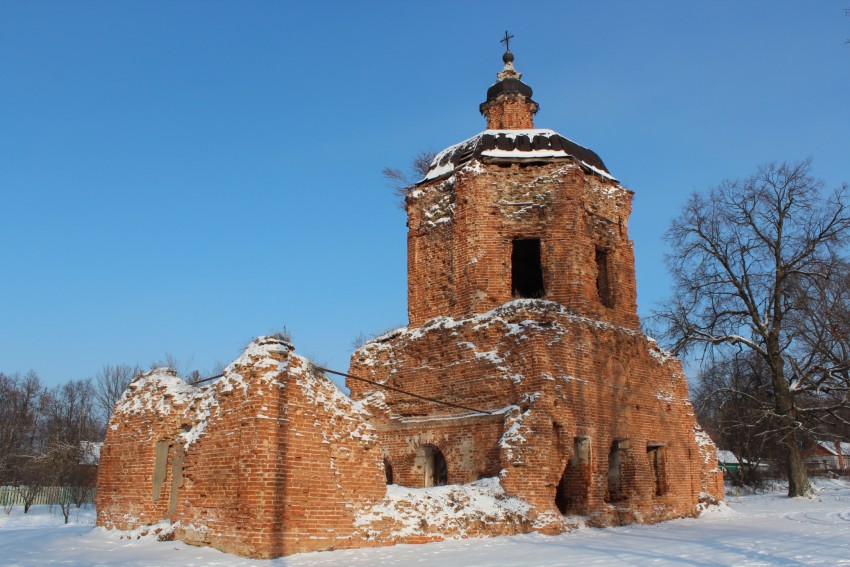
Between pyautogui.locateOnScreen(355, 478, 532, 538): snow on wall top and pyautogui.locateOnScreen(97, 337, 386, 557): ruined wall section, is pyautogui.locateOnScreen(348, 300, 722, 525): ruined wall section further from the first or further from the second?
pyautogui.locateOnScreen(97, 337, 386, 557): ruined wall section

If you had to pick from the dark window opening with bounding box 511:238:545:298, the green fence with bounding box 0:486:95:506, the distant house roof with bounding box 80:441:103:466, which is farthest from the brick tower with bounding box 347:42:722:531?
the green fence with bounding box 0:486:95:506

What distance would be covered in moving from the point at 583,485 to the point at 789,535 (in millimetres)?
3147

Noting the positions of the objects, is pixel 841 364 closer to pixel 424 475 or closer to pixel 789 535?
pixel 789 535

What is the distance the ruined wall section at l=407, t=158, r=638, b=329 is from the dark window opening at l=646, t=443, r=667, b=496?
8.06 ft

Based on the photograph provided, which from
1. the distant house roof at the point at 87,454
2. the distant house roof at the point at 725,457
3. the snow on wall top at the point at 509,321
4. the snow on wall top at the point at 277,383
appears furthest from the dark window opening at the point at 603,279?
the distant house roof at the point at 725,457

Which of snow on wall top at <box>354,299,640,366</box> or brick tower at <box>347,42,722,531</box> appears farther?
snow on wall top at <box>354,299,640,366</box>

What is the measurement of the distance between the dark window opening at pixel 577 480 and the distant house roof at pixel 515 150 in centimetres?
566

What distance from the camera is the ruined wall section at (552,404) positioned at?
11.5 meters

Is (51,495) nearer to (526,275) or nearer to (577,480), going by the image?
(526,275)

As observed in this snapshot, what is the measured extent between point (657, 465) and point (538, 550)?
6132 millimetres

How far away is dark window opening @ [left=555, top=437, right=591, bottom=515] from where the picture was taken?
38.9ft

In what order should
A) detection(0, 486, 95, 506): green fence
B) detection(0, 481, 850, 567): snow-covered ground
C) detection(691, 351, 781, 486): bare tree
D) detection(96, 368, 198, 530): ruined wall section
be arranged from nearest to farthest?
detection(0, 481, 850, 567): snow-covered ground < detection(96, 368, 198, 530): ruined wall section < detection(691, 351, 781, 486): bare tree < detection(0, 486, 95, 506): green fence

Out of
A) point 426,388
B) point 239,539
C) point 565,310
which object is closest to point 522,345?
point 565,310

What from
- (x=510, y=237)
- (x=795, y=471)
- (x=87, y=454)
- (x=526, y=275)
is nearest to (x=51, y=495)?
(x=87, y=454)
